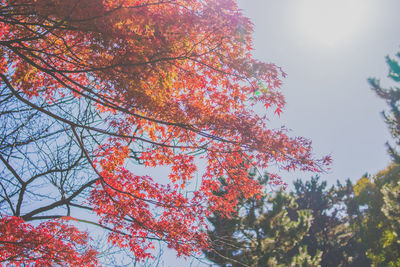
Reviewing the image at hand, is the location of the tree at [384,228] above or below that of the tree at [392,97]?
below

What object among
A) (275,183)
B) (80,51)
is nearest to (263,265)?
(275,183)

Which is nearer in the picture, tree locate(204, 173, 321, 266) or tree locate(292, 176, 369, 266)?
tree locate(204, 173, 321, 266)

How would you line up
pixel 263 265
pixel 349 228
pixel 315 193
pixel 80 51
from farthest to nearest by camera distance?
pixel 315 193 → pixel 349 228 → pixel 263 265 → pixel 80 51

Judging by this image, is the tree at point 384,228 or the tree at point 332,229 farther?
the tree at point 332,229

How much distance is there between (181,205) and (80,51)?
352 centimetres

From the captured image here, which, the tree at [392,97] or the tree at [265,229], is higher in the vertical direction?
the tree at [392,97]

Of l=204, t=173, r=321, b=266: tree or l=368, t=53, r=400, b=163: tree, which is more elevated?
l=368, t=53, r=400, b=163: tree

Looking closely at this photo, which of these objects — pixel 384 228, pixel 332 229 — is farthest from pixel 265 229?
pixel 332 229

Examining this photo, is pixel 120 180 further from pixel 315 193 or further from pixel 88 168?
pixel 315 193

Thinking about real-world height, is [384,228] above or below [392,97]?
below

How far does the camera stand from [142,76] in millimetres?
4020

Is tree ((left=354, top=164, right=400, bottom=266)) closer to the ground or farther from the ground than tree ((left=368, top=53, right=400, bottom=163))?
closer to the ground

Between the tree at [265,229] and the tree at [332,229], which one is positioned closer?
the tree at [265,229]

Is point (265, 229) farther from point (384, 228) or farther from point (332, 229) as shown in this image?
point (332, 229)
